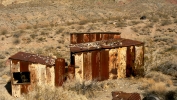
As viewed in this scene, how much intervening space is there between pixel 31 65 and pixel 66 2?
139 ft

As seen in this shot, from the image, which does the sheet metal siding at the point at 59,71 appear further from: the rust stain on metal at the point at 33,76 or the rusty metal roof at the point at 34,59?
the rust stain on metal at the point at 33,76

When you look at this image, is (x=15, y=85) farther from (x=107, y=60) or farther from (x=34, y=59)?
(x=107, y=60)

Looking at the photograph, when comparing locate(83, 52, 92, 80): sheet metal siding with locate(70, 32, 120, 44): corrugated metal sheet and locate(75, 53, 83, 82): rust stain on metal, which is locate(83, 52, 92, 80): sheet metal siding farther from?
locate(70, 32, 120, 44): corrugated metal sheet

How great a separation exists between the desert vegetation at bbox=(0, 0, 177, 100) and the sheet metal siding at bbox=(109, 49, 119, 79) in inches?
13.6

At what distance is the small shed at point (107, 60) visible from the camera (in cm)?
959

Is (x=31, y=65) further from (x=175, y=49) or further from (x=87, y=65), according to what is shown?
(x=175, y=49)

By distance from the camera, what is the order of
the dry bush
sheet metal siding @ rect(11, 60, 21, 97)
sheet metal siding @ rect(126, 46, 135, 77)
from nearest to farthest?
1. the dry bush
2. sheet metal siding @ rect(11, 60, 21, 97)
3. sheet metal siding @ rect(126, 46, 135, 77)

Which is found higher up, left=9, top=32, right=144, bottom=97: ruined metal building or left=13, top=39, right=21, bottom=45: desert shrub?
left=9, top=32, right=144, bottom=97: ruined metal building

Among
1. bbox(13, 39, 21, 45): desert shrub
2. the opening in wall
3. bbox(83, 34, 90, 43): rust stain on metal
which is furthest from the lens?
bbox(13, 39, 21, 45): desert shrub

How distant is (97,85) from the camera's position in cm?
909

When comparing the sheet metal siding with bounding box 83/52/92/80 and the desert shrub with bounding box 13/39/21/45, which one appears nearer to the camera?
the sheet metal siding with bounding box 83/52/92/80

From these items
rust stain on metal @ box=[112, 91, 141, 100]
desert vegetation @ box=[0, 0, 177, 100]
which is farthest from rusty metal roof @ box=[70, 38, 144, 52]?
rust stain on metal @ box=[112, 91, 141, 100]

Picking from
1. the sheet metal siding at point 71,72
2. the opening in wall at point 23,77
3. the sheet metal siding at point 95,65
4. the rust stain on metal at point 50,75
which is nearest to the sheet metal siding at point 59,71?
the rust stain on metal at point 50,75

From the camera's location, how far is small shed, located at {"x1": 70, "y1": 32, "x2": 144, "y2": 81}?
9586mm
